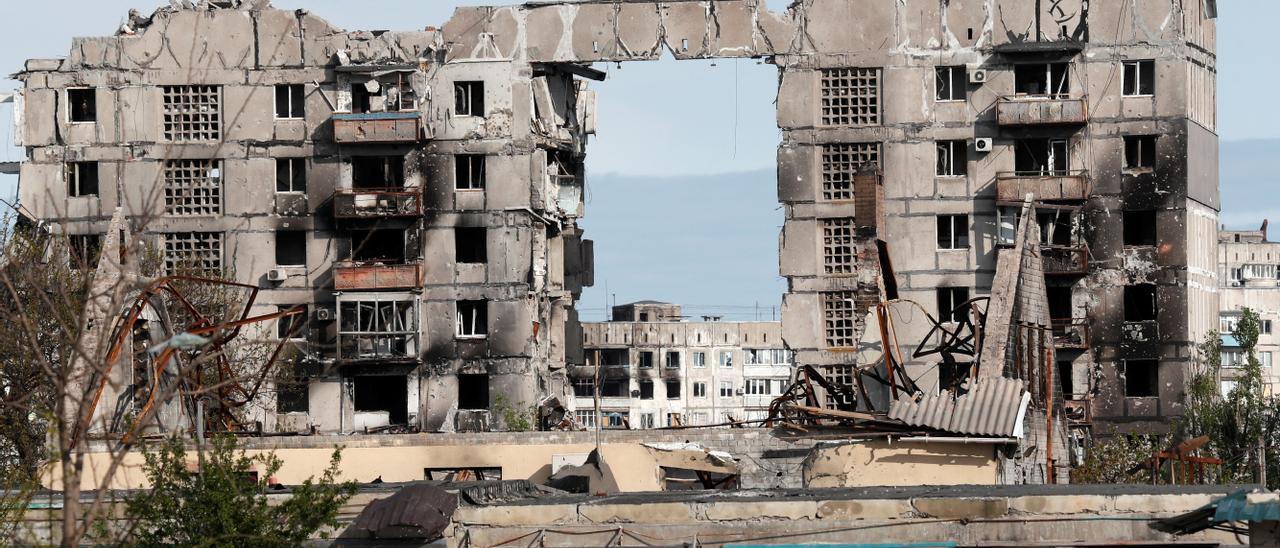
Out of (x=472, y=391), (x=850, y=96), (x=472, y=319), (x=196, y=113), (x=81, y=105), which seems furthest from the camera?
(x=81, y=105)

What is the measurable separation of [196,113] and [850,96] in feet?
68.4

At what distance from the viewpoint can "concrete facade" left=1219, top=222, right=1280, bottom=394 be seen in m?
144

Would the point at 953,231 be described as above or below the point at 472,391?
above

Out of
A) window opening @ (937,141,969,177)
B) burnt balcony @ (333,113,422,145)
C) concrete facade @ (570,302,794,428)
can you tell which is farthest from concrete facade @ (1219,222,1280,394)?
burnt balcony @ (333,113,422,145)

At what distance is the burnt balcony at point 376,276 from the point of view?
222 ft

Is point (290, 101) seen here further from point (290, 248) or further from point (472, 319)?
point (472, 319)

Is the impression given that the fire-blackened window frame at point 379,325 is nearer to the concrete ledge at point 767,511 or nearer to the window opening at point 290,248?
the window opening at point 290,248

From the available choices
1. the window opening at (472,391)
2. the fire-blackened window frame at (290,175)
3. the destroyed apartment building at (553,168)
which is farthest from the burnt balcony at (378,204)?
the window opening at (472,391)

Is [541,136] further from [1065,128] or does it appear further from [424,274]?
[1065,128]

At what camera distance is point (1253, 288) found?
149375 mm

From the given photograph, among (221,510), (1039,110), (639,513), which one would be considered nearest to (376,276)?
(1039,110)

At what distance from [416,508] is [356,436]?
23.9 m

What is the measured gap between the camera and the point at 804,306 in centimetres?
6662

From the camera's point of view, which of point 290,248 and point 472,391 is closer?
point 472,391
